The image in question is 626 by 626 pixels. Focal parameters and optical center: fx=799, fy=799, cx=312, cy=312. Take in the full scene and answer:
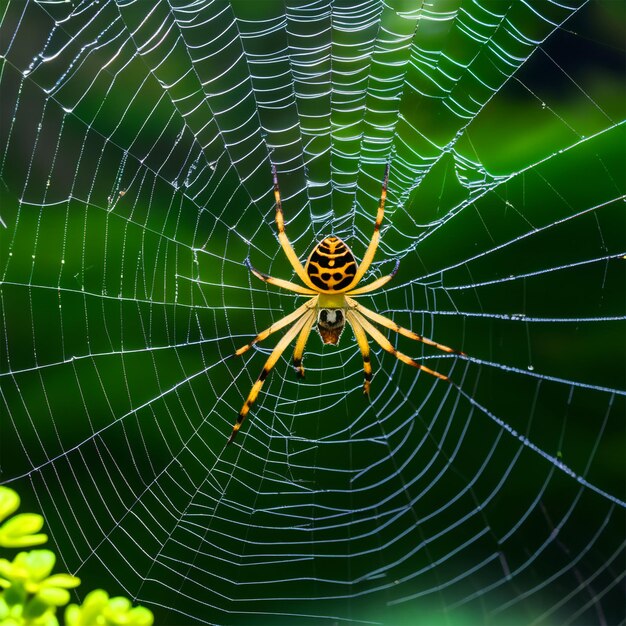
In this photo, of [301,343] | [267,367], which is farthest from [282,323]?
[267,367]

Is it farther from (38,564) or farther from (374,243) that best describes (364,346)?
(38,564)

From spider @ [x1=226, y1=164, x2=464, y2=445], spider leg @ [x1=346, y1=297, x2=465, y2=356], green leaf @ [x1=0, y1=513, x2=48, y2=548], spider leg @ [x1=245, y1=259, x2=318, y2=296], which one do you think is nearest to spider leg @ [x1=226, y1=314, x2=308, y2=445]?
spider @ [x1=226, y1=164, x2=464, y2=445]

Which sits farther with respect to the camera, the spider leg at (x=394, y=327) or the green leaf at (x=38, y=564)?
the spider leg at (x=394, y=327)

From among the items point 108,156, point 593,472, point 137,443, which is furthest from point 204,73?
point 593,472

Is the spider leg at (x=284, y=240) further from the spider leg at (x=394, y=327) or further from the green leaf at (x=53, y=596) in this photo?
the green leaf at (x=53, y=596)

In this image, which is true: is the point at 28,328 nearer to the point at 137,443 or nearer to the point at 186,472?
the point at 137,443

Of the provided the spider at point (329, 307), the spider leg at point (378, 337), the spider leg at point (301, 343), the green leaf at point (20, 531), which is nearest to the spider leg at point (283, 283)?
the spider at point (329, 307)
